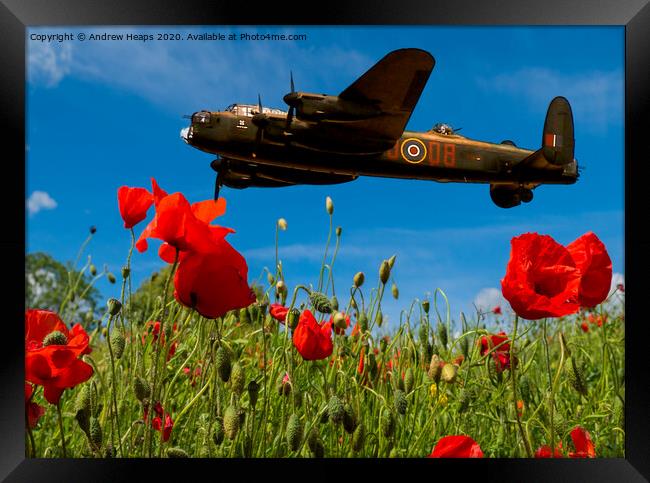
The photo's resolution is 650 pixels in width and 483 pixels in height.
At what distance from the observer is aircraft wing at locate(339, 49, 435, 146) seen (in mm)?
2201

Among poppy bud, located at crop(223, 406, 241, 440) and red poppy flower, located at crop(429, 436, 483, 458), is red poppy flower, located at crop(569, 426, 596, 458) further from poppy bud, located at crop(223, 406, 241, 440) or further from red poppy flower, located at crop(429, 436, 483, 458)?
poppy bud, located at crop(223, 406, 241, 440)

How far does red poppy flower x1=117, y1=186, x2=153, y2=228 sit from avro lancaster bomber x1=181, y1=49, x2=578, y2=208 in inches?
16.7

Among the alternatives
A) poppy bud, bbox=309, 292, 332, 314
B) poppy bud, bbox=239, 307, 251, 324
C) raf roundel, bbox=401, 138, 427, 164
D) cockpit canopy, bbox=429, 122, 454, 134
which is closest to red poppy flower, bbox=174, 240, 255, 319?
poppy bud, bbox=309, 292, 332, 314

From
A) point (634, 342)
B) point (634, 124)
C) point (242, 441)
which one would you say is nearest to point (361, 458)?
point (242, 441)

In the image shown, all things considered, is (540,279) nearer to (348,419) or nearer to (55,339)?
(348,419)

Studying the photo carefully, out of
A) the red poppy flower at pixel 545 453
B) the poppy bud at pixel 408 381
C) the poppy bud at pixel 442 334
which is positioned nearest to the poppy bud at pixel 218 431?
the poppy bud at pixel 408 381

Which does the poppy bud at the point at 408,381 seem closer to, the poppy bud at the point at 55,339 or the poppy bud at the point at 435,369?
the poppy bud at the point at 435,369

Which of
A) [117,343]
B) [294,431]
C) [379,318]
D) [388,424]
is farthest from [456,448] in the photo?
[117,343]

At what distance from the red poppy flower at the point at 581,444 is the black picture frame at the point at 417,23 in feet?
0.09

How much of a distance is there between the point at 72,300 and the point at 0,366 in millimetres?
515

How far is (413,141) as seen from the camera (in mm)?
3443

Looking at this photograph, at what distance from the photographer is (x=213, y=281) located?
1456 mm

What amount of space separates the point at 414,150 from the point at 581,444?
1528 mm

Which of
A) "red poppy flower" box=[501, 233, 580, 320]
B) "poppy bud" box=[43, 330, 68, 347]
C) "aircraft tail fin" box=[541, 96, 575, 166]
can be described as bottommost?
"poppy bud" box=[43, 330, 68, 347]
